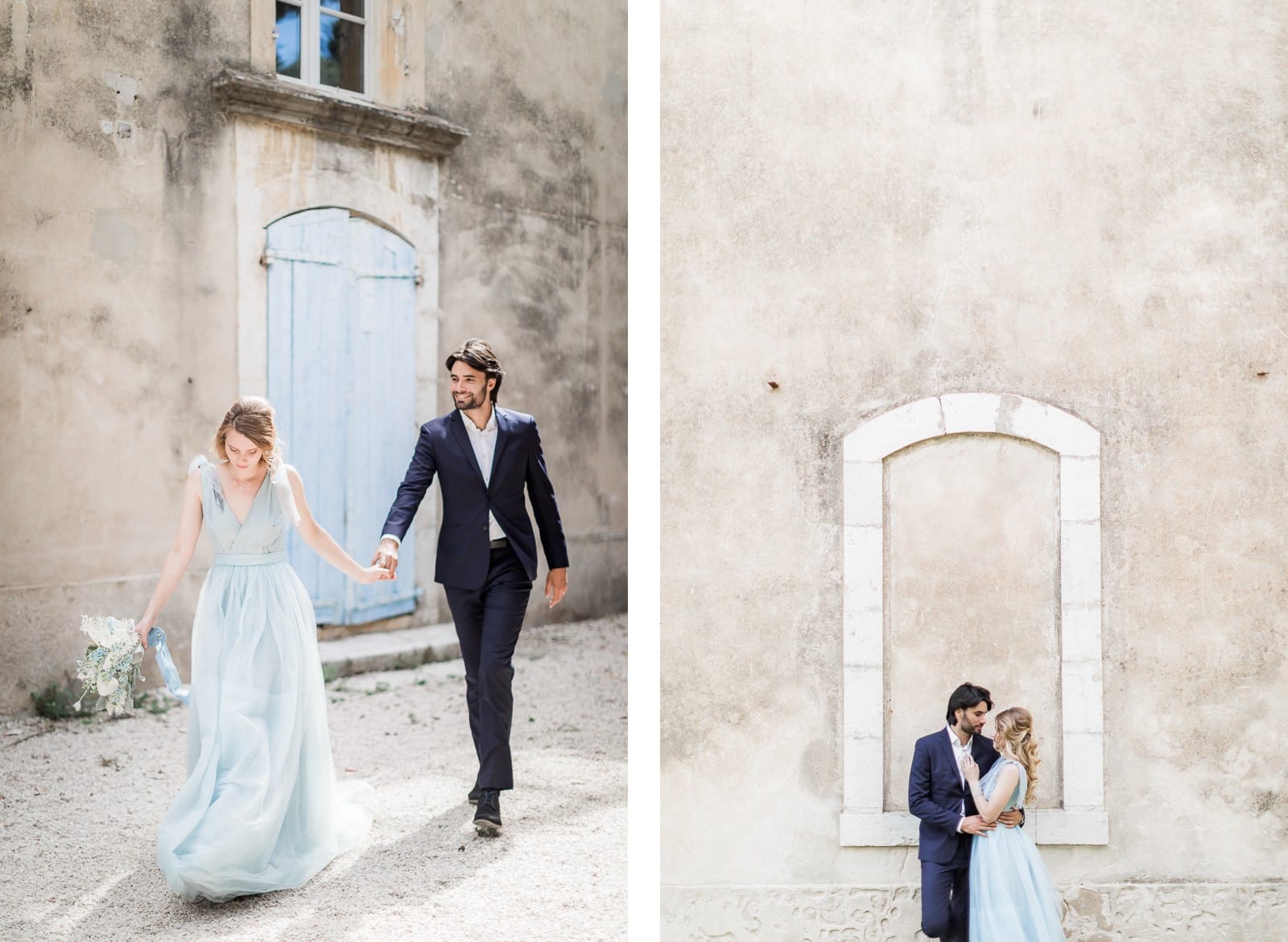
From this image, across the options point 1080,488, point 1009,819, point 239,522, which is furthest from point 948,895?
point 239,522

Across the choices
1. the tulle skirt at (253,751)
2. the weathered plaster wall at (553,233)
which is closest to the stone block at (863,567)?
the tulle skirt at (253,751)

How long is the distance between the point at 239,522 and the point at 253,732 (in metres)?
0.75

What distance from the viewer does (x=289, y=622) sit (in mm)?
4340

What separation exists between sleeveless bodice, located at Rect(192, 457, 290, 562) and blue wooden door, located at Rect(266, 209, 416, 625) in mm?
3025

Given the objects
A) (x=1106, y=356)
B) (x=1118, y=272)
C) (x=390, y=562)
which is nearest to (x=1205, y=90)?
(x=1118, y=272)

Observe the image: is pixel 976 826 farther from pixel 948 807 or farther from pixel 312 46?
pixel 312 46

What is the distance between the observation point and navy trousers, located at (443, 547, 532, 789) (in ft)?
15.4

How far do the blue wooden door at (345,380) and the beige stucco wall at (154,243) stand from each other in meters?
0.15

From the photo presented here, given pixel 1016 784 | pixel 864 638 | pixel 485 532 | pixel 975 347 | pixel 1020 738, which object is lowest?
pixel 1016 784

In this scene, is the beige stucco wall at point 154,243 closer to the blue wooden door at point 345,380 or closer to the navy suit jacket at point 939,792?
the blue wooden door at point 345,380

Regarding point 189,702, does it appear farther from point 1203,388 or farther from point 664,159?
point 1203,388

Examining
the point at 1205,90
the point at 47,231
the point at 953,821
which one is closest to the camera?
the point at 953,821

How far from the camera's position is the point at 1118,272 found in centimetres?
417

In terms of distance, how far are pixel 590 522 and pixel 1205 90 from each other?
5.92 m
